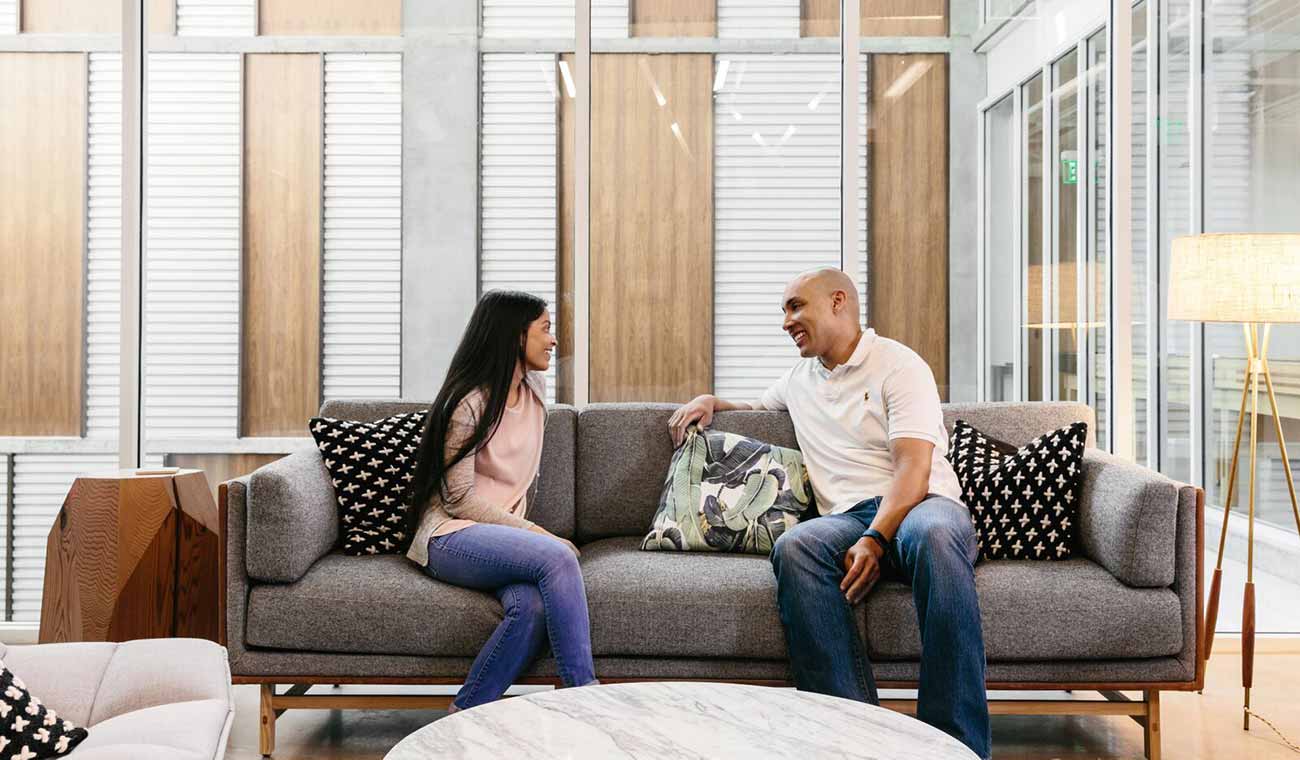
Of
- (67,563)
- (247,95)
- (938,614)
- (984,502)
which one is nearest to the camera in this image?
(938,614)

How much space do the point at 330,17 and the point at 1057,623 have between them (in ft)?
9.85

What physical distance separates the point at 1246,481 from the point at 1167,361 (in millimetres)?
495

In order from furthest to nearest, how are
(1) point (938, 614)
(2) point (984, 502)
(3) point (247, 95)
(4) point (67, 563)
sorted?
(3) point (247, 95) → (4) point (67, 563) → (2) point (984, 502) → (1) point (938, 614)

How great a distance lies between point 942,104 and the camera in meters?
3.54

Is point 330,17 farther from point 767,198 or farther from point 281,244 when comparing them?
point 767,198

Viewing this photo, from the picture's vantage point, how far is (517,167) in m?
3.56

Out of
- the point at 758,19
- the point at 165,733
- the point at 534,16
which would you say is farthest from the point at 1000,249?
the point at 165,733

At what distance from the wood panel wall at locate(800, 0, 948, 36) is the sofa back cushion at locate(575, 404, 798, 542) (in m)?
1.47

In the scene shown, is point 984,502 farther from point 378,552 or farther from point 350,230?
point 350,230

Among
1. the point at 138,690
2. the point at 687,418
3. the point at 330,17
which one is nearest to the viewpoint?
the point at 138,690

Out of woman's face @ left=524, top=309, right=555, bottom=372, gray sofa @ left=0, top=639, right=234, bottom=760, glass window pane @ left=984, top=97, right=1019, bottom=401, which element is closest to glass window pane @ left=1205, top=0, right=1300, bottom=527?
glass window pane @ left=984, top=97, right=1019, bottom=401

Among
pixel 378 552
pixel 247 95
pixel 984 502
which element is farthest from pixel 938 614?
pixel 247 95

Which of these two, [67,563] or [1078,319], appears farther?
[1078,319]

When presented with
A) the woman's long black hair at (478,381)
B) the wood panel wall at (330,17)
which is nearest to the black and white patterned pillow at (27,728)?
the woman's long black hair at (478,381)
